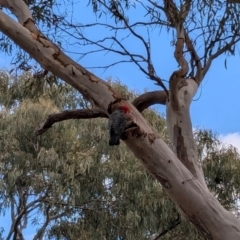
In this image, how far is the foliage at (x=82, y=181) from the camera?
6.59 meters

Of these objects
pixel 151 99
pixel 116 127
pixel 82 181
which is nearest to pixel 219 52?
pixel 151 99

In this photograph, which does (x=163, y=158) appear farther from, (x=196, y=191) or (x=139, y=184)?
(x=139, y=184)

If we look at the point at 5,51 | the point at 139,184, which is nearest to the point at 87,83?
the point at 5,51

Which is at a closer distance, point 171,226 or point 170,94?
point 170,94

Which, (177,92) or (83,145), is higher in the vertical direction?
(83,145)

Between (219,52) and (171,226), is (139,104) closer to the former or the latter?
(219,52)

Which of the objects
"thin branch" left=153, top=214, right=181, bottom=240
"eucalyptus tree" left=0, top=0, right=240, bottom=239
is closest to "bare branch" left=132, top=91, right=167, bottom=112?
"eucalyptus tree" left=0, top=0, right=240, bottom=239

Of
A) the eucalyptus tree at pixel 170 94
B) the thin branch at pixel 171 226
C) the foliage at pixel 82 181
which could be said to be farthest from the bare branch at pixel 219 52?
the thin branch at pixel 171 226

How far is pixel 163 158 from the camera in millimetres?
2576

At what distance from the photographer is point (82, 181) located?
6762mm

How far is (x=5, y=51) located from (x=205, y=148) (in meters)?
3.61

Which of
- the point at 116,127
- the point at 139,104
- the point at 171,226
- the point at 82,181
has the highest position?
the point at 82,181

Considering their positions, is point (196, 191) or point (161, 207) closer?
point (196, 191)

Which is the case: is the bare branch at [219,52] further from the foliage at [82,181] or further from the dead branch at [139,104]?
the foliage at [82,181]
